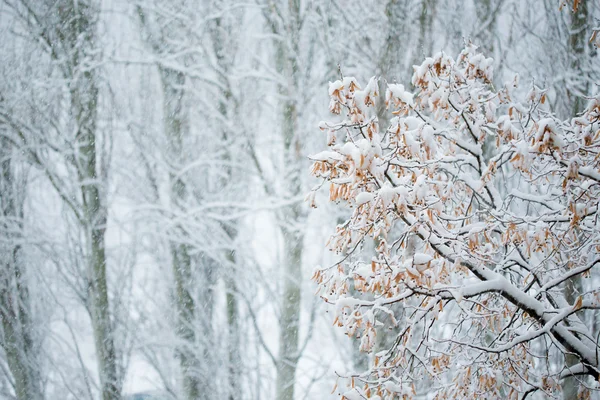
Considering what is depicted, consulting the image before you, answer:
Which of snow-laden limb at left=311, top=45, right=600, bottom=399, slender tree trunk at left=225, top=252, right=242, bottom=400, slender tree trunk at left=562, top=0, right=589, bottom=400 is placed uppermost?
slender tree trunk at left=562, top=0, right=589, bottom=400

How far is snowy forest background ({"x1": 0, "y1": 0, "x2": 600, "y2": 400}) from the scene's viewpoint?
277 inches

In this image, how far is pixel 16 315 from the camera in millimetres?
8078

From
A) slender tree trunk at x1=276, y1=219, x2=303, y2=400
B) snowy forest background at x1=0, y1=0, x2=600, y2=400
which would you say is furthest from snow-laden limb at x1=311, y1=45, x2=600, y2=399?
slender tree trunk at x1=276, y1=219, x2=303, y2=400

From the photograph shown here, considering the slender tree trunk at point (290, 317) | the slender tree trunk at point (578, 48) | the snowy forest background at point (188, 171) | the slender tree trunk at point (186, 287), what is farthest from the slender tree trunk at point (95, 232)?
the slender tree trunk at point (578, 48)

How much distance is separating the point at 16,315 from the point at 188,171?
3.95 meters

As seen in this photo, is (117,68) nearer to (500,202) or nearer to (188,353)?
(188,353)

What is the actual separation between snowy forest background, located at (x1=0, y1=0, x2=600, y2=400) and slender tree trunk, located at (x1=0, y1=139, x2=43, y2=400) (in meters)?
0.03

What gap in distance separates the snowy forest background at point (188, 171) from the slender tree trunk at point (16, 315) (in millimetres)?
32

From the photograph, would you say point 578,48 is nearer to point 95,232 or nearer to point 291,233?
point 291,233

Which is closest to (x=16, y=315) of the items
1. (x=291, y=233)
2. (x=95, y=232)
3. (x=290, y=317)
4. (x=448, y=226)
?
(x=95, y=232)

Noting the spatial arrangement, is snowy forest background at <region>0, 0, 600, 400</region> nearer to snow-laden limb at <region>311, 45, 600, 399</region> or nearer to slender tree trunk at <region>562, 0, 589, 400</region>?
slender tree trunk at <region>562, 0, 589, 400</region>

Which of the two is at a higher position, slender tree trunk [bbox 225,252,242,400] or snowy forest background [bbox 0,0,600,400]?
snowy forest background [bbox 0,0,600,400]

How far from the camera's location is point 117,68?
8.15 m

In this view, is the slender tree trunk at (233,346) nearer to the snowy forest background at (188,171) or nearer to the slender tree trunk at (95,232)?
the snowy forest background at (188,171)
